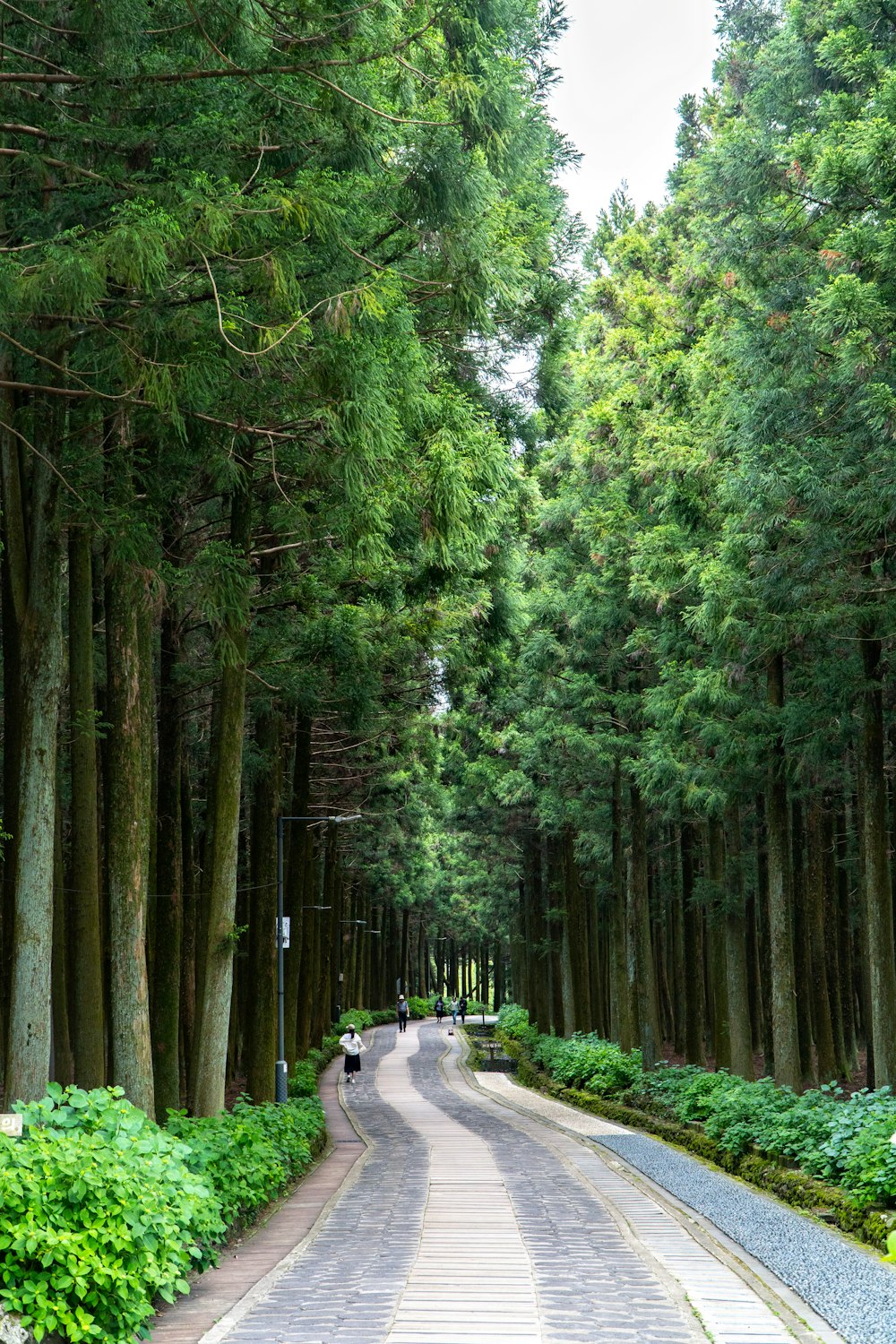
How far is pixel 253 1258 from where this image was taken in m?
10.4

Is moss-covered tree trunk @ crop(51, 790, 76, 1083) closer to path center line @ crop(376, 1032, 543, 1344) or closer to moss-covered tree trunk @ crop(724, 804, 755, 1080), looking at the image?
path center line @ crop(376, 1032, 543, 1344)

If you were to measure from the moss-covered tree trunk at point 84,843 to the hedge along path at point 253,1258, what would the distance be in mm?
1922

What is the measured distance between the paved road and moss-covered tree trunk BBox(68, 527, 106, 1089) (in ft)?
8.35

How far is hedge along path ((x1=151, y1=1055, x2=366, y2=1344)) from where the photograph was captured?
802cm

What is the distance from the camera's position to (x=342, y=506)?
11.5 meters

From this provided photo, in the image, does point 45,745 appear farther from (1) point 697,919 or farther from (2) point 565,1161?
(1) point 697,919

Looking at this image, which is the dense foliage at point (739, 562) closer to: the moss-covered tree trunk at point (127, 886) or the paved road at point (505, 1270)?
the paved road at point (505, 1270)

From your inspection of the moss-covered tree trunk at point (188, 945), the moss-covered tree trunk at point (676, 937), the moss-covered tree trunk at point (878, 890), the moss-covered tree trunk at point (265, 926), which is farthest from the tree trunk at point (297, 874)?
the moss-covered tree trunk at point (676, 937)

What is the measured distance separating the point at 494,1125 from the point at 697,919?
554 inches

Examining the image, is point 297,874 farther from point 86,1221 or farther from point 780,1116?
point 86,1221

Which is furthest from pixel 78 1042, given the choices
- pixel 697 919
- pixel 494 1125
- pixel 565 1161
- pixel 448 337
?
pixel 697 919

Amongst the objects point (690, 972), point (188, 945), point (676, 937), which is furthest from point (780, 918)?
point (676, 937)

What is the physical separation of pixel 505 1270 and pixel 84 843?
5.10 m

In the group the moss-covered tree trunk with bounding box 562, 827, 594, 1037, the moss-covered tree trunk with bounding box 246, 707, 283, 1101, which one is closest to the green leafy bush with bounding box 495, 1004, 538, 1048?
the moss-covered tree trunk with bounding box 562, 827, 594, 1037
